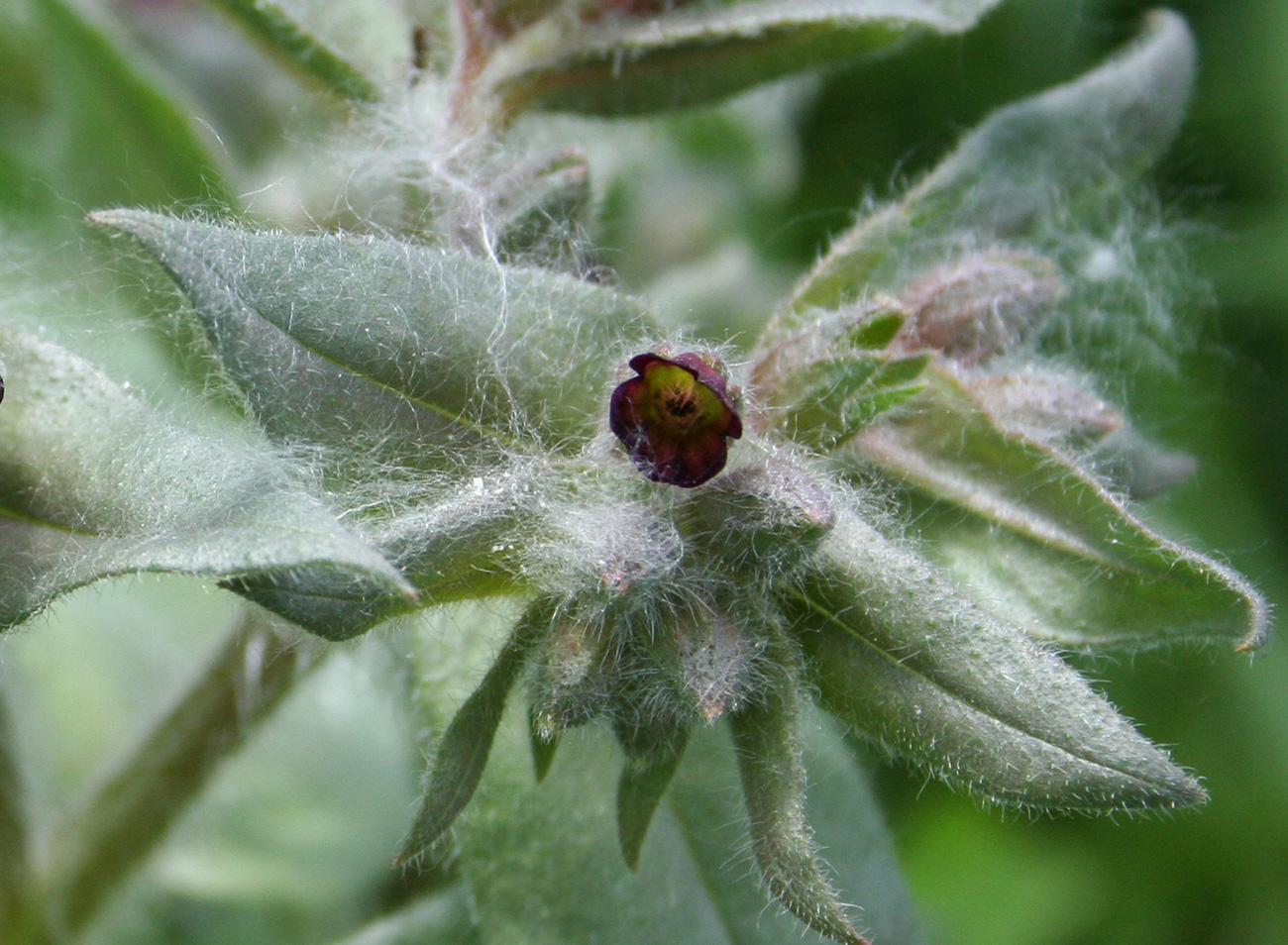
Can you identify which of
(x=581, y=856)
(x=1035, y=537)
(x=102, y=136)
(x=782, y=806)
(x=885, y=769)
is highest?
(x=102, y=136)

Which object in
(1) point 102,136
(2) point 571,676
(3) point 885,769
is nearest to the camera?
(2) point 571,676

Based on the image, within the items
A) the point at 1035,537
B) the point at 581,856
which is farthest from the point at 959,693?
the point at 581,856

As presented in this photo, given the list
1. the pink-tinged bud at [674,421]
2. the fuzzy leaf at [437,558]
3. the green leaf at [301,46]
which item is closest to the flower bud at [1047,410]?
the pink-tinged bud at [674,421]

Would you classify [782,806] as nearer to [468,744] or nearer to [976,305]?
[468,744]

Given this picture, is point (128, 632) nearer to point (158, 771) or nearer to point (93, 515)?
point (158, 771)

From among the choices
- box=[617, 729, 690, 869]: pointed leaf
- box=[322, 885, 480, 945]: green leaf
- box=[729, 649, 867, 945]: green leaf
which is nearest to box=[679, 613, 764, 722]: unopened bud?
box=[729, 649, 867, 945]: green leaf

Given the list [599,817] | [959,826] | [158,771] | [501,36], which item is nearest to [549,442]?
[599,817]
